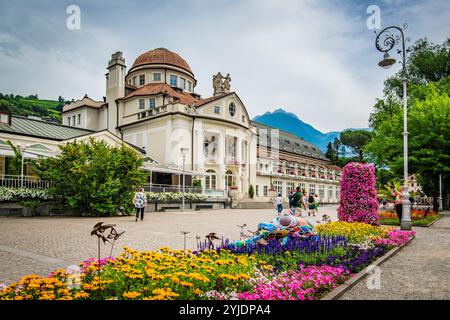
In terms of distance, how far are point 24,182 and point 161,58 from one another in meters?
31.7

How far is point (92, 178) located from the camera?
1998 centimetres

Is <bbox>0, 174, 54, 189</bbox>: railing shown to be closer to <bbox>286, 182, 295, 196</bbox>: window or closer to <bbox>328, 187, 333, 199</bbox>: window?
<bbox>286, 182, 295, 196</bbox>: window

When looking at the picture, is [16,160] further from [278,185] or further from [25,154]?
[278,185]

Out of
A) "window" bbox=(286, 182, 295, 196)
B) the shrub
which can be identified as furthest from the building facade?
the shrub

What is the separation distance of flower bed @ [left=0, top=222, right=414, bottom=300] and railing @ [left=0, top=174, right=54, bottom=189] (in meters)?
18.0

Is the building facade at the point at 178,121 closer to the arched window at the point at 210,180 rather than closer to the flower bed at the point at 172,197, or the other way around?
the arched window at the point at 210,180

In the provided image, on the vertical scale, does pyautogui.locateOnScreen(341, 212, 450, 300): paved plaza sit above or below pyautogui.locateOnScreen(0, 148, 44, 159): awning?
below

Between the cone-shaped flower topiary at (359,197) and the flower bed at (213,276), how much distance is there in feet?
18.3

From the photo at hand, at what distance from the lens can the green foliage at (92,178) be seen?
64.6 feet

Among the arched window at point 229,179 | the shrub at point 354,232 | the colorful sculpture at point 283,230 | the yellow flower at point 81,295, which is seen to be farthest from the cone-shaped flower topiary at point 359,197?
the arched window at point 229,179

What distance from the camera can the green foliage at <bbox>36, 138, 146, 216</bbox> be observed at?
1970cm

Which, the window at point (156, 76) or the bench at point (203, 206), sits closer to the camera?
the bench at point (203, 206)

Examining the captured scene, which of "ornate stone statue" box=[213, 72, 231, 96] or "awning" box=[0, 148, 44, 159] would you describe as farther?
"ornate stone statue" box=[213, 72, 231, 96]

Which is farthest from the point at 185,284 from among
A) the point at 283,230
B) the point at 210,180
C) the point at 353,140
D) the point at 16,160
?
the point at 353,140
